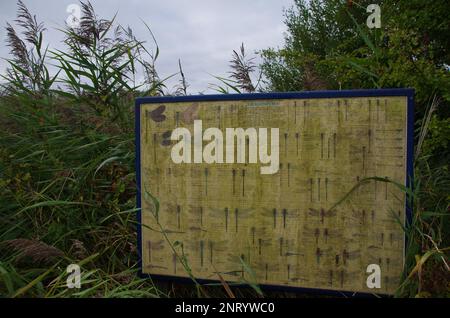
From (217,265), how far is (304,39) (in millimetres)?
11122

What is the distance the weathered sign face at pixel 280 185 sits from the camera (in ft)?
7.32

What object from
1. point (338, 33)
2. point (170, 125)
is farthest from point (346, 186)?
point (338, 33)

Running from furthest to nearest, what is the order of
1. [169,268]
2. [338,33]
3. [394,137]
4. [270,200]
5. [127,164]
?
[338,33] < [127,164] < [169,268] < [270,200] < [394,137]

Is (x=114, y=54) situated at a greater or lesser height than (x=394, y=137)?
greater

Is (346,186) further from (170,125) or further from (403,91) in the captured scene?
(170,125)

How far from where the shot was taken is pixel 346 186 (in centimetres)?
226

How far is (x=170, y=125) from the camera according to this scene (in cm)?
251

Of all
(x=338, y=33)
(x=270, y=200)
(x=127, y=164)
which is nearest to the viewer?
(x=270, y=200)

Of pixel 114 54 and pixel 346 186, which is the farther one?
pixel 114 54

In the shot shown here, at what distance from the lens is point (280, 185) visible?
235cm

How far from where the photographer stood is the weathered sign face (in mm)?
2230
